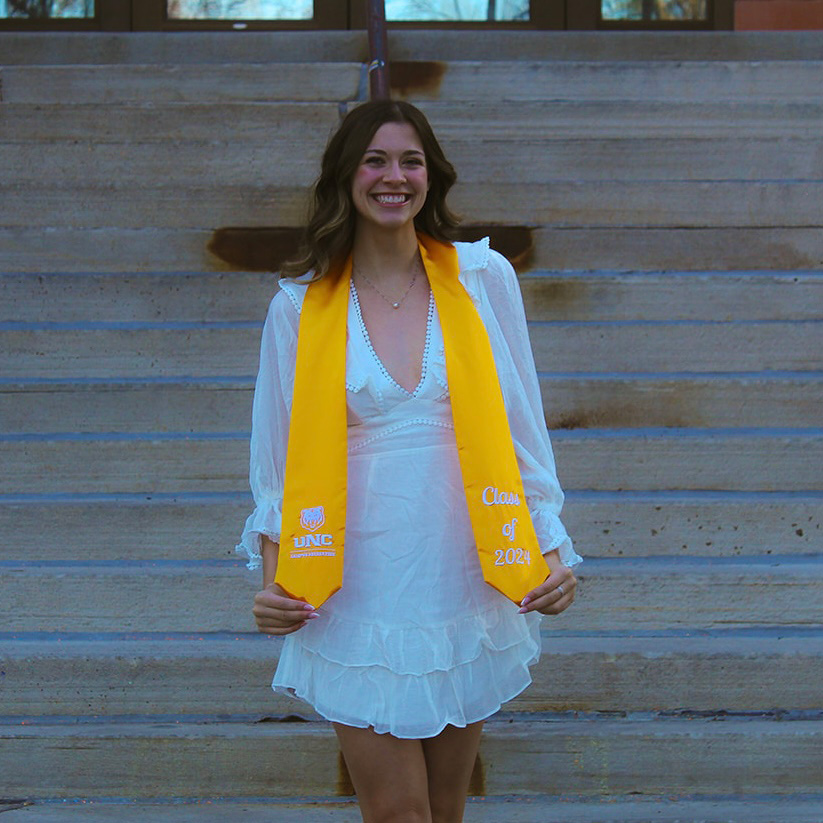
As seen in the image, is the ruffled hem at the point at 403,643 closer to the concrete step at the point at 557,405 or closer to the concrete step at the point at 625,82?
the concrete step at the point at 557,405

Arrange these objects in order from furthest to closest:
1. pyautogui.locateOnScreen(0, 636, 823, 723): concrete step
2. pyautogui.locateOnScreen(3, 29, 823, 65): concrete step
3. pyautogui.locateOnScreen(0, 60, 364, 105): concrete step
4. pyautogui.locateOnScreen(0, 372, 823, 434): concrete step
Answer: pyautogui.locateOnScreen(3, 29, 823, 65): concrete step, pyautogui.locateOnScreen(0, 60, 364, 105): concrete step, pyautogui.locateOnScreen(0, 372, 823, 434): concrete step, pyautogui.locateOnScreen(0, 636, 823, 723): concrete step

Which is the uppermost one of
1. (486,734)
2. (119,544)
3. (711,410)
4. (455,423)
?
(455,423)

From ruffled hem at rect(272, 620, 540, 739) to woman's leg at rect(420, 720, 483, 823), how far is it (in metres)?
0.08

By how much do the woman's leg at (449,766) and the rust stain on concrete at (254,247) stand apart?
312 centimetres

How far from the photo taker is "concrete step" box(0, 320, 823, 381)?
4863 mm

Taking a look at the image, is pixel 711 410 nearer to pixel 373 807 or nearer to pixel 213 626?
pixel 213 626

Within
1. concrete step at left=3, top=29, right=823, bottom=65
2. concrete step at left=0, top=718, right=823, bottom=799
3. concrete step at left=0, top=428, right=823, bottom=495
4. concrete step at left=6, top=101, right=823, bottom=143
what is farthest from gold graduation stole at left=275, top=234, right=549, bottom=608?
concrete step at left=3, top=29, right=823, bottom=65

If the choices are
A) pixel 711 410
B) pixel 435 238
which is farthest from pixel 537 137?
pixel 435 238

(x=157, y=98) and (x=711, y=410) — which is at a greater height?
(x=157, y=98)

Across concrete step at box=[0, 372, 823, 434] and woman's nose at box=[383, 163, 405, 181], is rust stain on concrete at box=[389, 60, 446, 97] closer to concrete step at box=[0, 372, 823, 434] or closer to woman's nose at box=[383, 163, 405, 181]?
concrete step at box=[0, 372, 823, 434]

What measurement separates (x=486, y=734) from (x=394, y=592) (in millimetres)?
1411

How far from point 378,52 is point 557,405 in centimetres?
197

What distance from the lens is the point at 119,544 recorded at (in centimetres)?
429

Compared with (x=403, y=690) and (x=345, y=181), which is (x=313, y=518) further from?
(x=345, y=181)
